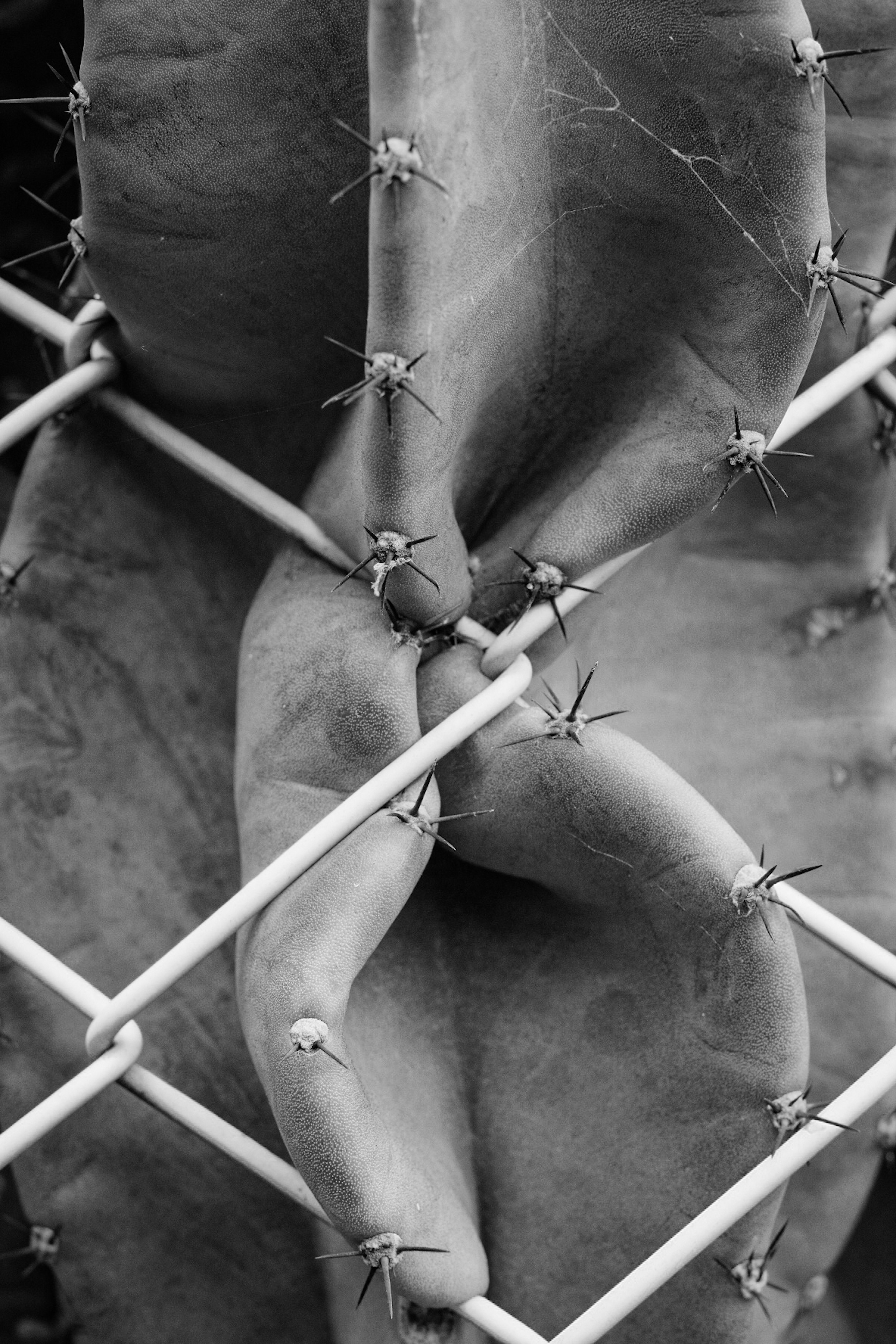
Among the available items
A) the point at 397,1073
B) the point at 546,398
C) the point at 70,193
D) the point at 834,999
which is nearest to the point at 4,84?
the point at 70,193

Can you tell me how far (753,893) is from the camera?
47.9 inches

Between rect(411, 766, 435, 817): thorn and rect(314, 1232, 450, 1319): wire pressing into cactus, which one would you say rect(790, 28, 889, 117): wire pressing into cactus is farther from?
rect(314, 1232, 450, 1319): wire pressing into cactus

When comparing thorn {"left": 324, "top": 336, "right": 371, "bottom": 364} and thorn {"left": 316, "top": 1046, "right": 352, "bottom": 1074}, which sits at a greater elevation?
thorn {"left": 324, "top": 336, "right": 371, "bottom": 364}

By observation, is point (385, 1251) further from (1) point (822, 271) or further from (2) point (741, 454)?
(1) point (822, 271)

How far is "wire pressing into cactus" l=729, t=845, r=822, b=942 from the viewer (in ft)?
4.00

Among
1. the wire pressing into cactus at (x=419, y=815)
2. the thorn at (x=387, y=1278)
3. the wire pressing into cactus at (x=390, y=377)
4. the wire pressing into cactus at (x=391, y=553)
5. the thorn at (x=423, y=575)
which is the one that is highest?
the wire pressing into cactus at (x=390, y=377)

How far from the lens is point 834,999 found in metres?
1.53

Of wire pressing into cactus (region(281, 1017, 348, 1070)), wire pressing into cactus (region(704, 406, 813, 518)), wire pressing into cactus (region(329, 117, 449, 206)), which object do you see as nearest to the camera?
wire pressing into cactus (region(329, 117, 449, 206))

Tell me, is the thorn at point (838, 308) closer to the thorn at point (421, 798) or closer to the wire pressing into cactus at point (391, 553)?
the wire pressing into cactus at point (391, 553)

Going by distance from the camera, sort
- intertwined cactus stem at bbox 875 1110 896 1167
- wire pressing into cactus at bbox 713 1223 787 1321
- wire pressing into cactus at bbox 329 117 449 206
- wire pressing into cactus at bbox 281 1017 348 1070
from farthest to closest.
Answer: intertwined cactus stem at bbox 875 1110 896 1167 → wire pressing into cactus at bbox 713 1223 787 1321 → wire pressing into cactus at bbox 281 1017 348 1070 → wire pressing into cactus at bbox 329 117 449 206

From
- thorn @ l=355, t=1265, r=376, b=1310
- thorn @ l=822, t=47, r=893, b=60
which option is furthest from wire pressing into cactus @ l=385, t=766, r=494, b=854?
thorn @ l=822, t=47, r=893, b=60

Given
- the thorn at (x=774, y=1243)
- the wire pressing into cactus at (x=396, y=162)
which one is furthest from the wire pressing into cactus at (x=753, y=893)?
the wire pressing into cactus at (x=396, y=162)

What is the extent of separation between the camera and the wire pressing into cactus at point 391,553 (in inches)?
45.1

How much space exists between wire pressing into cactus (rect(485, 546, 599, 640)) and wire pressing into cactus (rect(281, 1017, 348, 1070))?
0.38 metres
